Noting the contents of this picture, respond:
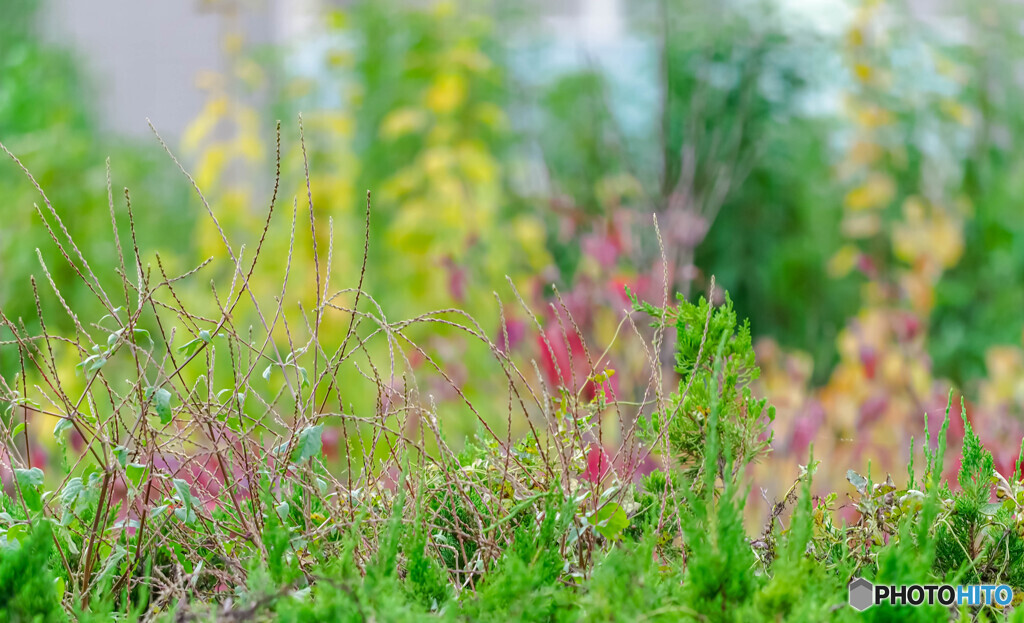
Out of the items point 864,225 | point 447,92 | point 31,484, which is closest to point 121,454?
Answer: point 31,484

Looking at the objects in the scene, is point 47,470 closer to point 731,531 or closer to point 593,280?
point 593,280

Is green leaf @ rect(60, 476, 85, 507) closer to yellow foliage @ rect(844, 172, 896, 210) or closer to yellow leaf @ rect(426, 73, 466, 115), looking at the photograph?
yellow leaf @ rect(426, 73, 466, 115)

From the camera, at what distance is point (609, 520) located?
1.11 metres

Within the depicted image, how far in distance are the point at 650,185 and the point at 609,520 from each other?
3.08m

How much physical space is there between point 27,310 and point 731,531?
3787 mm

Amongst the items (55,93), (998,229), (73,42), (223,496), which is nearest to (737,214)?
(998,229)

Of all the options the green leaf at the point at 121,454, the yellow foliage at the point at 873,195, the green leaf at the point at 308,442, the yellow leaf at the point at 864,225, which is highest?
the green leaf at the point at 121,454

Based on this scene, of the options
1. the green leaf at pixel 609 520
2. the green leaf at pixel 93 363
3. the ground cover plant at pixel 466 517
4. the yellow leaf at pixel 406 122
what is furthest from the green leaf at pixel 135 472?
the yellow leaf at pixel 406 122

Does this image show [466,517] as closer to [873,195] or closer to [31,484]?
[31,484]

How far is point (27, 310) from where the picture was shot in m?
4.03

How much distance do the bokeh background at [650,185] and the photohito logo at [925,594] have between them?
142 cm

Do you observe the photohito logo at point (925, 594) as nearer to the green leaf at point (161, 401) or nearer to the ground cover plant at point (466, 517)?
the ground cover plant at point (466, 517)

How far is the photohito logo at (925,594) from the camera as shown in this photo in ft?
2.92

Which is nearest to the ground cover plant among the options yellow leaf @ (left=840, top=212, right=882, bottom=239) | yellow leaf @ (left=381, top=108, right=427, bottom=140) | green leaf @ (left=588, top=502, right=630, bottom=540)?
green leaf @ (left=588, top=502, right=630, bottom=540)
